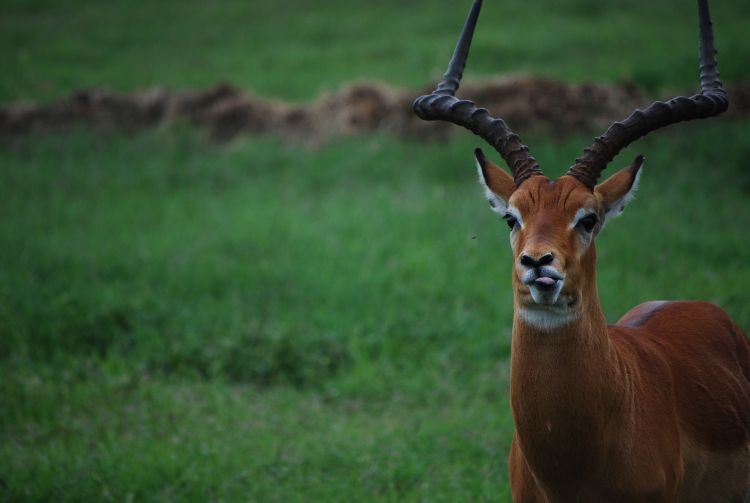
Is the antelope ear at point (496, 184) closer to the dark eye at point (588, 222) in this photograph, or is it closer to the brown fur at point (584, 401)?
the brown fur at point (584, 401)

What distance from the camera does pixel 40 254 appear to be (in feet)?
29.7

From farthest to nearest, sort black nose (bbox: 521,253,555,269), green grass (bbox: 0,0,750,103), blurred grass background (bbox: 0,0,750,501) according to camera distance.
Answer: green grass (bbox: 0,0,750,103)
blurred grass background (bbox: 0,0,750,501)
black nose (bbox: 521,253,555,269)

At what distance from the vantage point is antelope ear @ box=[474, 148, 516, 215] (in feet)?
13.5

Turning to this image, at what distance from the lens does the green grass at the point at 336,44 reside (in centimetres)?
1352

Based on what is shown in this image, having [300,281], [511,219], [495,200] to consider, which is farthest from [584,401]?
[300,281]

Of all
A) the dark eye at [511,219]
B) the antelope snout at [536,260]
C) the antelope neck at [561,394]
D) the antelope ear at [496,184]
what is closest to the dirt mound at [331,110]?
the antelope ear at [496,184]

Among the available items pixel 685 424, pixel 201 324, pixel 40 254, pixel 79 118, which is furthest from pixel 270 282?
pixel 79 118

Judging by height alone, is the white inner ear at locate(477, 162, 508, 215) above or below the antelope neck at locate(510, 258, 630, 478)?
above

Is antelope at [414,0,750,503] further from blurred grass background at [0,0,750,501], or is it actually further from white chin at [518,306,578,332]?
blurred grass background at [0,0,750,501]

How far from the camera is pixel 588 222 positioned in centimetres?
382

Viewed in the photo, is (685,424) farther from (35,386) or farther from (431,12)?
(431,12)

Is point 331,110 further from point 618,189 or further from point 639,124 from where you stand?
point 618,189

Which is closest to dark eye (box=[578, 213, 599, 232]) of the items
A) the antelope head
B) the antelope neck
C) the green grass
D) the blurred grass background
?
the antelope head

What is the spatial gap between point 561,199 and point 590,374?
0.70 meters
